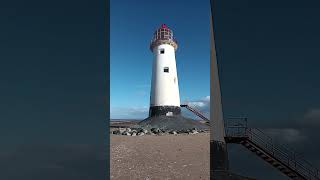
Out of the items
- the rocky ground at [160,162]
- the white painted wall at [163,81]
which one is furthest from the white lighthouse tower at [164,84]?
the rocky ground at [160,162]

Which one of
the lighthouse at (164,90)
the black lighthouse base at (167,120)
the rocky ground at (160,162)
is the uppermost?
the lighthouse at (164,90)

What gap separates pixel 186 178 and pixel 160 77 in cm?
1280

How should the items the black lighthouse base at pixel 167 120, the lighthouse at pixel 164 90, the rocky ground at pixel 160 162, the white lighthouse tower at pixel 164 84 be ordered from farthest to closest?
the white lighthouse tower at pixel 164 84
the lighthouse at pixel 164 90
the black lighthouse base at pixel 167 120
the rocky ground at pixel 160 162

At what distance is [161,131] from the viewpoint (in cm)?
1742

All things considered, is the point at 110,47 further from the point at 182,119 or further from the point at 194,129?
the point at 182,119

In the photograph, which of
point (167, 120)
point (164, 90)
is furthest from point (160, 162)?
point (164, 90)

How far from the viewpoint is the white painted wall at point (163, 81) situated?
20531mm

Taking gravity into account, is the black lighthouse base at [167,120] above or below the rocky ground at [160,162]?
above

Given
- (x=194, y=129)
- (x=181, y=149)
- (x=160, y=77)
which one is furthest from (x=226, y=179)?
(x=160, y=77)

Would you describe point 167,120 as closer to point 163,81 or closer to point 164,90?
point 164,90

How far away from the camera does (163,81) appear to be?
2084 centimetres

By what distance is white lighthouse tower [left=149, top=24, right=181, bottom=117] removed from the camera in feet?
67.3

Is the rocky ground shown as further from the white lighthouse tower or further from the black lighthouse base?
the white lighthouse tower

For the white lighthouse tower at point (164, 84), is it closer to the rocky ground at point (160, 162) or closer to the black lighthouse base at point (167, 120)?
the black lighthouse base at point (167, 120)
